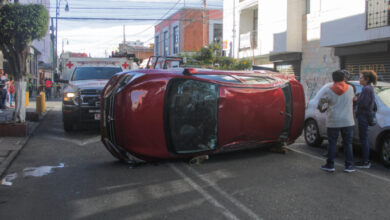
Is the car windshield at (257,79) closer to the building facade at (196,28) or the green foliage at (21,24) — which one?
the green foliage at (21,24)

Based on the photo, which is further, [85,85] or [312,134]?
[85,85]

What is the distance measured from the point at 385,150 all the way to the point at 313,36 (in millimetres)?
12371

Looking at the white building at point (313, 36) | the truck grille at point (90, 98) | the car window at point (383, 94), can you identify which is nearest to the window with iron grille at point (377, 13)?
the white building at point (313, 36)

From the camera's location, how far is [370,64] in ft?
48.3

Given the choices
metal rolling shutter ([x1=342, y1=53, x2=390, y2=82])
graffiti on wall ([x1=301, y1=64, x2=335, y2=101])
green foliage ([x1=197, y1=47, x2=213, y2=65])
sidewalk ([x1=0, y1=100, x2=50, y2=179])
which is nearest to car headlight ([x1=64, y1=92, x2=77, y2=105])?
sidewalk ([x1=0, y1=100, x2=50, y2=179])

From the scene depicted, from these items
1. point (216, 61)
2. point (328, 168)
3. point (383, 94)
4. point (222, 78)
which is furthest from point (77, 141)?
point (216, 61)

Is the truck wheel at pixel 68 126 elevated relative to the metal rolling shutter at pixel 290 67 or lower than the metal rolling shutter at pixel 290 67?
lower

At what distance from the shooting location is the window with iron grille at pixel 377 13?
13.4 metres

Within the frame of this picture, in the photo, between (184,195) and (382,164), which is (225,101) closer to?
(184,195)

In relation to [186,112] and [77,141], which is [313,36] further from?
[186,112]

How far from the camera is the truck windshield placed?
11.6m

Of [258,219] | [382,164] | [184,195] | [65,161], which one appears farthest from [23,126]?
[382,164]

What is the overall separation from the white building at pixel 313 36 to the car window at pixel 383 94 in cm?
701

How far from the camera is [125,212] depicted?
14.0 feet
